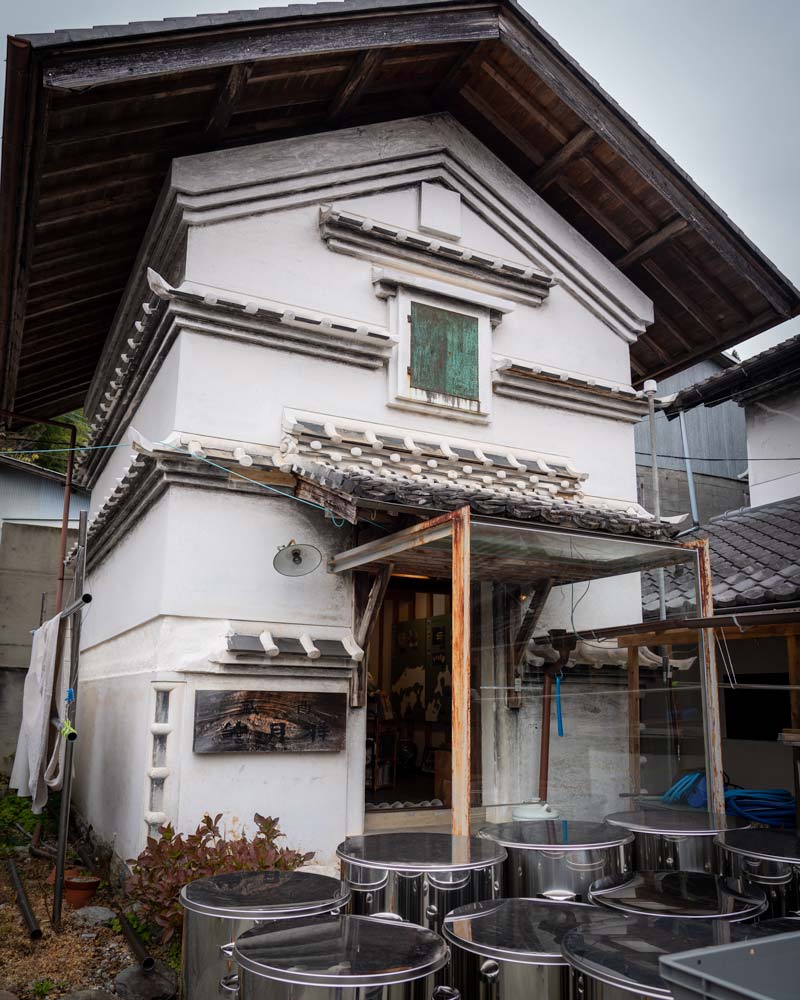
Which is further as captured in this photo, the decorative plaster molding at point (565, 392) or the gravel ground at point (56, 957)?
the decorative plaster molding at point (565, 392)

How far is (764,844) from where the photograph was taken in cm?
555

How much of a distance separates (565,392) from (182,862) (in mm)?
6542

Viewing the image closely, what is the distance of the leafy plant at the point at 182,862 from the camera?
614 centimetres

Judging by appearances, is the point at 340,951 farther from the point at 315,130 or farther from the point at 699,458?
the point at 699,458

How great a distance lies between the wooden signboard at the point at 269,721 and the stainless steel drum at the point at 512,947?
3389 millimetres

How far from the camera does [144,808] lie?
23.0 feet

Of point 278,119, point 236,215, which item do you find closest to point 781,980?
point 236,215

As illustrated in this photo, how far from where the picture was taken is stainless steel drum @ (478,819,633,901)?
17.2ft

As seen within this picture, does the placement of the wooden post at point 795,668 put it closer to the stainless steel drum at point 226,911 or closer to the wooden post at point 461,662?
the wooden post at point 461,662

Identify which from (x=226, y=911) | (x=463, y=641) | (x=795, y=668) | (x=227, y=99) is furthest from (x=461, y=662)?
(x=227, y=99)

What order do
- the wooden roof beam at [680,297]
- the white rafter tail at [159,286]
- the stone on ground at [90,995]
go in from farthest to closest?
the wooden roof beam at [680,297], the white rafter tail at [159,286], the stone on ground at [90,995]

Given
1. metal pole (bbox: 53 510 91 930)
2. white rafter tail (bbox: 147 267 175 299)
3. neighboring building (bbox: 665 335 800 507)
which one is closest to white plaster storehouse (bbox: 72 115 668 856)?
white rafter tail (bbox: 147 267 175 299)

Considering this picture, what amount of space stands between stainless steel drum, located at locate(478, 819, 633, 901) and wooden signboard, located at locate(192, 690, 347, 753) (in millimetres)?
2424

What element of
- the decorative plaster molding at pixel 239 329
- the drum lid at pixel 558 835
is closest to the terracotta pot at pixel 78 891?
the drum lid at pixel 558 835
